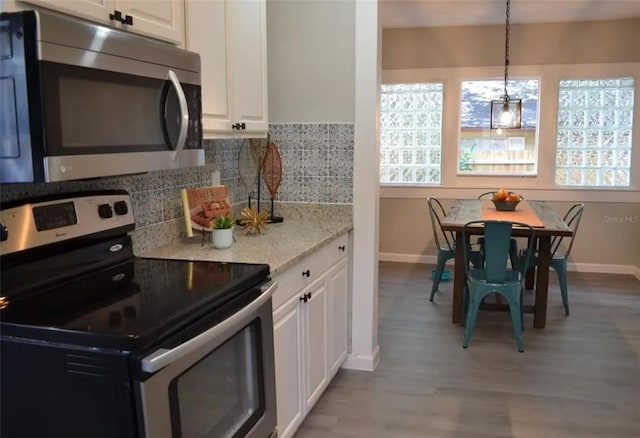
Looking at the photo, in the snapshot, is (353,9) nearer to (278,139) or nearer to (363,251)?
(278,139)

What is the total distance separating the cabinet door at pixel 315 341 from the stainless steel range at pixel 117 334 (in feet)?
1.90

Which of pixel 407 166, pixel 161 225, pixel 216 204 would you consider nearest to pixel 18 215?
pixel 161 225

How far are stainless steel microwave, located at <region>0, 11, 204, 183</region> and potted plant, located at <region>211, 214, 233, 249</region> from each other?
50 centimetres

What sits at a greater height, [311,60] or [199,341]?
[311,60]

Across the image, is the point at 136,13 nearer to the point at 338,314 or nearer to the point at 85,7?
the point at 85,7

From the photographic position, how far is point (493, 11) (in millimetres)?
5027

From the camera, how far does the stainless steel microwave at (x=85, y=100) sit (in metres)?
1.29

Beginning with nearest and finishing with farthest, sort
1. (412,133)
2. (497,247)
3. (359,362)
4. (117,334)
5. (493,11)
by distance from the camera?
(117,334)
(359,362)
(497,247)
(493,11)
(412,133)

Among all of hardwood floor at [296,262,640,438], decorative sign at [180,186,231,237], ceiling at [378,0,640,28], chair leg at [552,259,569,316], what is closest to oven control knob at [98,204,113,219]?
decorative sign at [180,186,231,237]

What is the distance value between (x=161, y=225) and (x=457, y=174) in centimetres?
417

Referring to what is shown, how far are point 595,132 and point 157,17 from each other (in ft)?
16.4

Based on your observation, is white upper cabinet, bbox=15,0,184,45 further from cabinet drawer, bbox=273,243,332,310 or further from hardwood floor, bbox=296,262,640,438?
hardwood floor, bbox=296,262,640,438

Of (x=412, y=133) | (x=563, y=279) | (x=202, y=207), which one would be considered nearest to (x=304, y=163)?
(x=202, y=207)

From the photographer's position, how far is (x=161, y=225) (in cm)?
235
